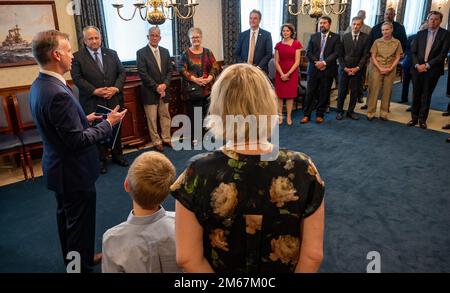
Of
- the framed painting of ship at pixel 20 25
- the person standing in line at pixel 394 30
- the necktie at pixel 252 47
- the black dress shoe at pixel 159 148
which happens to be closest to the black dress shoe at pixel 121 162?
the black dress shoe at pixel 159 148

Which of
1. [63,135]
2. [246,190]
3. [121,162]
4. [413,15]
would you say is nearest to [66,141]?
[63,135]

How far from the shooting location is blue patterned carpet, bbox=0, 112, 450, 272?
8.32 feet

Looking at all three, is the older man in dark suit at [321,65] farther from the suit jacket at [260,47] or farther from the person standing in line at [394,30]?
the person standing in line at [394,30]

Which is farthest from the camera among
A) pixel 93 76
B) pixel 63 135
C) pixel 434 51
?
pixel 434 51

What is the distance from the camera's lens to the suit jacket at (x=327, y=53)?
5.30 m

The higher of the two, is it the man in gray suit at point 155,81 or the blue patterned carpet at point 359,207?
the man in gray suit at point 155,81

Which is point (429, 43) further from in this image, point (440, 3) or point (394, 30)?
point (440, 3)

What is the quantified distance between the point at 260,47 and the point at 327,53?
103cm

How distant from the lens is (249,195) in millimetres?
1091

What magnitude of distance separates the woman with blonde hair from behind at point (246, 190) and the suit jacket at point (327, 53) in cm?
458

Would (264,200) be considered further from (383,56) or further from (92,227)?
(383,56)

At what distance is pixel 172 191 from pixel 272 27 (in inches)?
257

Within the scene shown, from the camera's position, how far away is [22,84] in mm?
4312

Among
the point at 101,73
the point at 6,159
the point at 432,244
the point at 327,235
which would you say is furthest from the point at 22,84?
the point at 432,244
